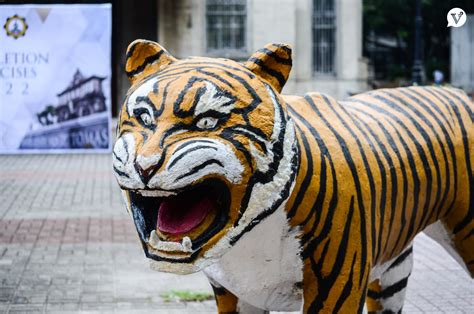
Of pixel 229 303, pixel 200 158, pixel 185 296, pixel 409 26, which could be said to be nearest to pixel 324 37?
pixel 409 26

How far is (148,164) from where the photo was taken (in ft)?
9.14

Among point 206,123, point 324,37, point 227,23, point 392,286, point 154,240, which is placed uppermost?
point 227,23

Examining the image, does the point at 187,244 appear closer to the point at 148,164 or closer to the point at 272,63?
the point at 148,164

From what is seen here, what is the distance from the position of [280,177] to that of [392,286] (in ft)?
6.23

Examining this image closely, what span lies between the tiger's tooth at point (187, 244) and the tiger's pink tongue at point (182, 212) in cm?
3

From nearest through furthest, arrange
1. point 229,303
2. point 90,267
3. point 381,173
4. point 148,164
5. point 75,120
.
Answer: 1. point 148,164
2. point 381,173
3. point 229,303
4. point 90,267
5. point 75,120

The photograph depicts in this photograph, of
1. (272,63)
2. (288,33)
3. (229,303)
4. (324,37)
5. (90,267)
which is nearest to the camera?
(272,63)

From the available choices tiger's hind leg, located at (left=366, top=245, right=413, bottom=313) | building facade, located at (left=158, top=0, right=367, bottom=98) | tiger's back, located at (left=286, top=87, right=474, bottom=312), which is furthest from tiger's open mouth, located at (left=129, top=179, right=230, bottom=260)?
building facade, located at (left=158, top=0, right=367, bottom=98)

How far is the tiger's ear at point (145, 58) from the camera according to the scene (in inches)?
130

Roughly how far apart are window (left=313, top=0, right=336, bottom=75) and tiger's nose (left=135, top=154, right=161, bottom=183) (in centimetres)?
1997

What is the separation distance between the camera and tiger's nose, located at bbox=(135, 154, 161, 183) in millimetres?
2785

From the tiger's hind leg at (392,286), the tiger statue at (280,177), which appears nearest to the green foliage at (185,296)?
the tiger's hind leg at (392,286)

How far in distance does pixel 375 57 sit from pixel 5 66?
2654 cm

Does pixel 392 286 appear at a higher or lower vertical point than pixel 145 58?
lower
